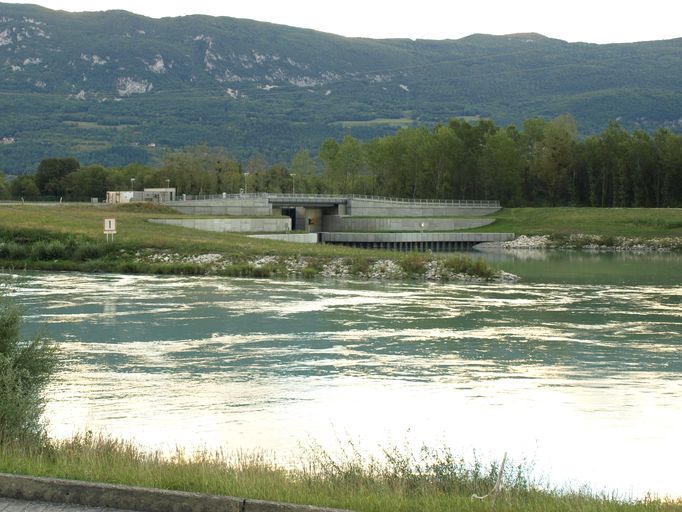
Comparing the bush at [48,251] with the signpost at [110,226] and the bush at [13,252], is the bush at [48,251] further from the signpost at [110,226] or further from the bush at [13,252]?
the signpost at [110,226]

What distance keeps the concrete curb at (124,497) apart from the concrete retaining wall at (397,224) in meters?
103

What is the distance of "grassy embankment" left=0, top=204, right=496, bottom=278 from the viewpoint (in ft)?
209

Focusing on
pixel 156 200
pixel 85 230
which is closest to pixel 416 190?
pixel 156 200

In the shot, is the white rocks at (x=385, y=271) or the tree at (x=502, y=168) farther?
the tree at (x=502, y=168)

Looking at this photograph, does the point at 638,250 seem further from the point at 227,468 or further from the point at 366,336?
the point at 227,468

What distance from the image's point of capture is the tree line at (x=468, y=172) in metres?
132

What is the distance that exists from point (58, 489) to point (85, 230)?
211 ft

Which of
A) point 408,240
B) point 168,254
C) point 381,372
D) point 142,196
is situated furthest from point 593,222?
point 381,372

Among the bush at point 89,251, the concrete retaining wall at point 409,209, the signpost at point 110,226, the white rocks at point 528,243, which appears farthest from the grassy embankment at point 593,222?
the bush at point 89,251

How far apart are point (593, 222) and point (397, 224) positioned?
21291mm

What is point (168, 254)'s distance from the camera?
67062mm

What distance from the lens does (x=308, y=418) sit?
23.4 metres

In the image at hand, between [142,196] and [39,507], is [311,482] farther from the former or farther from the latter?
[142,196]

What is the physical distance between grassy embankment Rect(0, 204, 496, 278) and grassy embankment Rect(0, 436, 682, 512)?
48.5 m
